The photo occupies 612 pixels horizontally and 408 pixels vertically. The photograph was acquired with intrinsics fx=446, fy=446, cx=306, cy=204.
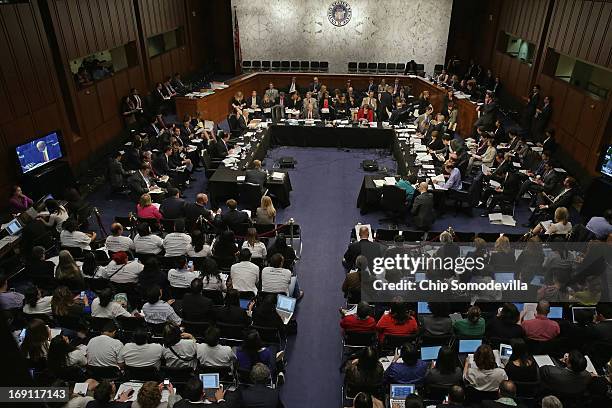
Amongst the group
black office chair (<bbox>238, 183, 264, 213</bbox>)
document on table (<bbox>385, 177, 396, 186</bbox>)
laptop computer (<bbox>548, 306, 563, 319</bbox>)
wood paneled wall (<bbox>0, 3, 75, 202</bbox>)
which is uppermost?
wood paneled wall (<bbox>0, 3, 75, 202</bbox>)

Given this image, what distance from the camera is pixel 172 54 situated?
62.9 feet

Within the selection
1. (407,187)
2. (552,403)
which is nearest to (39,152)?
(407,187)

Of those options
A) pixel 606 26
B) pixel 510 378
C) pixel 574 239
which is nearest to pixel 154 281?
pixel 510 378

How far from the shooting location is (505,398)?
4.77 m

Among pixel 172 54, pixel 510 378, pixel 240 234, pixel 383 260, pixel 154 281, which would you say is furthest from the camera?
pixel 172 54

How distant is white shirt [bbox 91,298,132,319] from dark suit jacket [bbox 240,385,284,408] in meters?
2.38

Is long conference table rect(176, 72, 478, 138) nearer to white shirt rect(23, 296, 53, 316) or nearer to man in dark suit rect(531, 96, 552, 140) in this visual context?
man in dark suit rect(531, 96, 552, 140)

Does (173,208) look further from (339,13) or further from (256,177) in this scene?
(339,13)

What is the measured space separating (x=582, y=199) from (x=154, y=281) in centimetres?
1043

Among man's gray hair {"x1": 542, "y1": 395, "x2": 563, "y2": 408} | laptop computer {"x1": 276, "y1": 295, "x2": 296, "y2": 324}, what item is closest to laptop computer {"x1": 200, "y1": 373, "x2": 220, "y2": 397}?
laptop computer {"x1": 276, "y1": 295, "x2": 296, "y2": 324}

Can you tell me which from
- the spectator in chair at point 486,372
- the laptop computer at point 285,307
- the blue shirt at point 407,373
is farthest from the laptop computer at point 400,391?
the laptop computer at point 285,307

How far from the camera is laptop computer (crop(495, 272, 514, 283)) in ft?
23.5

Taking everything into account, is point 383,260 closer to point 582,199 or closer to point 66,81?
point 582,199

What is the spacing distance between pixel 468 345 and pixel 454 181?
5.33 metres
